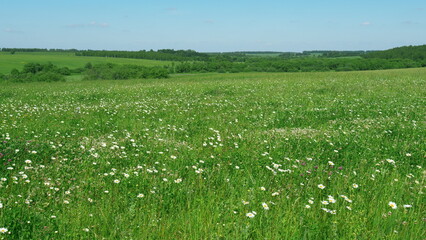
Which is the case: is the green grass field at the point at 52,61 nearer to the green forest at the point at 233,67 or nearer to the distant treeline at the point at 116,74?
the green forest at the point at 233,67

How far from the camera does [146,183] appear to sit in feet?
15.7

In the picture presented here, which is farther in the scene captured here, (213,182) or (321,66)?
(321,66)

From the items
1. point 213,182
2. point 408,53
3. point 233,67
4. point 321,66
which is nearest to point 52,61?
Answer: point 233,67

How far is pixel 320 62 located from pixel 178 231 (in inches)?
4008

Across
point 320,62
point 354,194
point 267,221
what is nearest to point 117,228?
point 267,221

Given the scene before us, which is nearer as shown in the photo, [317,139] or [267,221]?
[267,221]

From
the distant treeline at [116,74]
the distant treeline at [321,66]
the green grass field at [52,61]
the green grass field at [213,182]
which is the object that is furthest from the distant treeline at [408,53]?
the green grass field at [213,182]

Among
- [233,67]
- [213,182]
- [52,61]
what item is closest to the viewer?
[213,182]

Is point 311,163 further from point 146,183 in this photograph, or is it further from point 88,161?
point 88,161

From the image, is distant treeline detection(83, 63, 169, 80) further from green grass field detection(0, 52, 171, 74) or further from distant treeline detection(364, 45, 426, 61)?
distant treeline detection(364, 45, 426, 61)

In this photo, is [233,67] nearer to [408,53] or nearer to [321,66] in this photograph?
[321,66]

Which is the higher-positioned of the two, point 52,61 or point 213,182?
point 52,61

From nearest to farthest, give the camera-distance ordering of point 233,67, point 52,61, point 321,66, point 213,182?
point 213,182, point 321,66, point 233,67, point 52,61

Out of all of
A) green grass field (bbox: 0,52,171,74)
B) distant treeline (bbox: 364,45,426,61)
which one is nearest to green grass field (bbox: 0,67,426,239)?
green grass field (bbox: 0,52,171,74)
